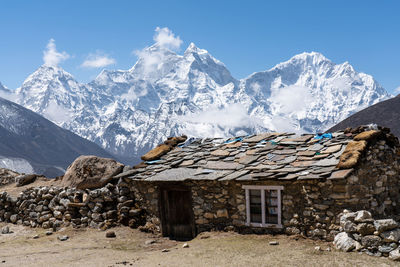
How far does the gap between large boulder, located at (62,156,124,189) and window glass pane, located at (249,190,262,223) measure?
670 centimetres

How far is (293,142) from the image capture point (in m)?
15.8

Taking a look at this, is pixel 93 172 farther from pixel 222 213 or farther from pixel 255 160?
pixel 255 160

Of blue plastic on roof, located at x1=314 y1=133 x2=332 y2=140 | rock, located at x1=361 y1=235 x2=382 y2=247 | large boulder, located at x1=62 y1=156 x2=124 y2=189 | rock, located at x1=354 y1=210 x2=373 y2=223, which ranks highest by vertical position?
blue plastic on roof, located at x1=314 y1=133 x2=332 y2=140

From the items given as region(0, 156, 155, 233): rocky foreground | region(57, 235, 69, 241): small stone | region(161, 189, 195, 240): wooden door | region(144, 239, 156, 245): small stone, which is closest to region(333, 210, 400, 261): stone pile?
region(161, 189, 195, 240): wooden door

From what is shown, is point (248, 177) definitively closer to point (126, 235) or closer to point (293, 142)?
point (293, 142)

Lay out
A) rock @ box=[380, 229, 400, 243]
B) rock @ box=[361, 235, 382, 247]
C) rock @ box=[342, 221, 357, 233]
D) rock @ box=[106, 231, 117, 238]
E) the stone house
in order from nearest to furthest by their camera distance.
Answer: rock @ box=[380, 229, 400, 243]
rock @ box=[361, 235, 382, 247]
rock @ box=[342, 221, 357, 233]
the stone house
rock @ box=[106, 231, 117, 238]

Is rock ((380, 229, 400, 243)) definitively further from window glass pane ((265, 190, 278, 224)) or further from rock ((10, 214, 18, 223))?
rock ((10, 214, 18, 223))

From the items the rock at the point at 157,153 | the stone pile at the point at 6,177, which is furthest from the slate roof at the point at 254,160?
the stone pile at the point at 6,177

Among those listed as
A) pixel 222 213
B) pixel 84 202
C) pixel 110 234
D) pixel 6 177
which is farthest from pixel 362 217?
pixel 6 177

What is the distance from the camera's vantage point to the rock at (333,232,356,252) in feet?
34.6

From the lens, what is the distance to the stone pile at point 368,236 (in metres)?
9.99

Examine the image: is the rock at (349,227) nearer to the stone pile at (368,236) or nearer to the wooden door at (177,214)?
the stone pile at (368,236)

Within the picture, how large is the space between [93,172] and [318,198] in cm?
982

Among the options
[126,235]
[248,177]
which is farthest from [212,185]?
[126,235]
